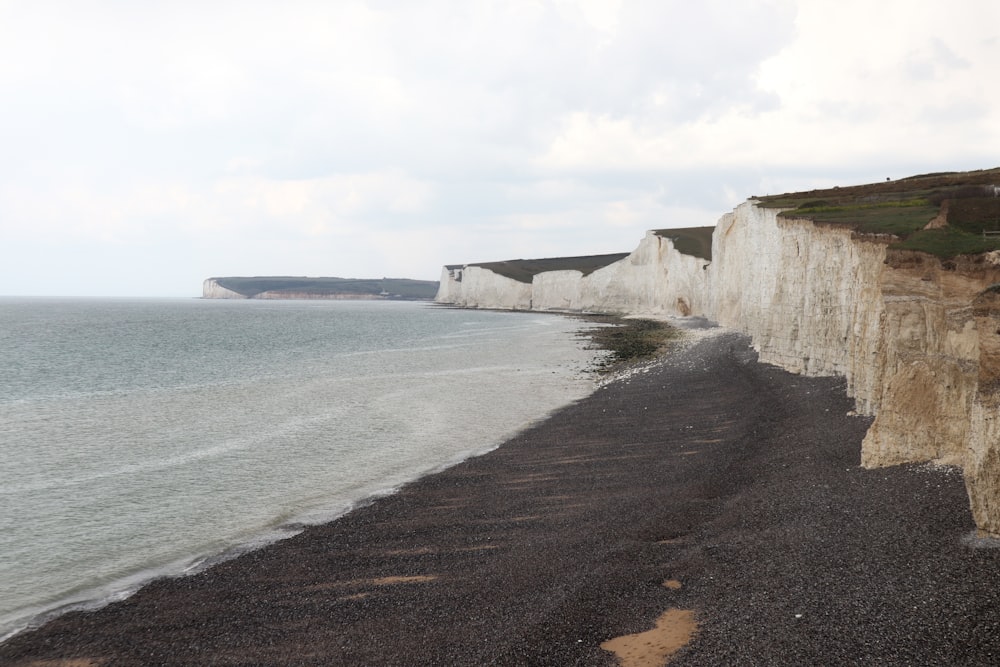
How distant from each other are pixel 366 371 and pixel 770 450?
34.2m

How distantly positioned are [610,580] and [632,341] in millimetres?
51772

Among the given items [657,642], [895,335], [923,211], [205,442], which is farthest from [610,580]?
[923,211]

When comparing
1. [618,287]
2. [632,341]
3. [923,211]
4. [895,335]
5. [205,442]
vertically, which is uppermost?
[923,211]

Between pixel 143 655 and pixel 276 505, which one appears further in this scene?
pixel 276 505

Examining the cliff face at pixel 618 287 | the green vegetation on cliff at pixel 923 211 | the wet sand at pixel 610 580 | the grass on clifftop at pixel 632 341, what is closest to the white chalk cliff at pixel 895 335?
the green vegetation on cliff at pixel 923 211

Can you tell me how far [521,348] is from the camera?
206 feet

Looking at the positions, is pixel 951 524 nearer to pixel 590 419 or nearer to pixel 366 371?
pixel 590 419

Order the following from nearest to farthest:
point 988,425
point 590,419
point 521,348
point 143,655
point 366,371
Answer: point 988,425 < point 143,655 < point 590,419 < point 366,371 < point 521,348

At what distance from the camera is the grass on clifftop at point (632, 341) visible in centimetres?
4806

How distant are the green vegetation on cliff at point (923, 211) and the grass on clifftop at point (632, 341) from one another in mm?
14427

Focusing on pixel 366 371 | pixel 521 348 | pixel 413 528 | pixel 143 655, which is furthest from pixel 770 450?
pixel 521 348

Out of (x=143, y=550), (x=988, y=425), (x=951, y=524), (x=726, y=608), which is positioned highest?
(x=988, y=425)

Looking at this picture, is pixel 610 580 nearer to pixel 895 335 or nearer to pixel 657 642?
pixel 657 642

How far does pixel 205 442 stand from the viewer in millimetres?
25562
